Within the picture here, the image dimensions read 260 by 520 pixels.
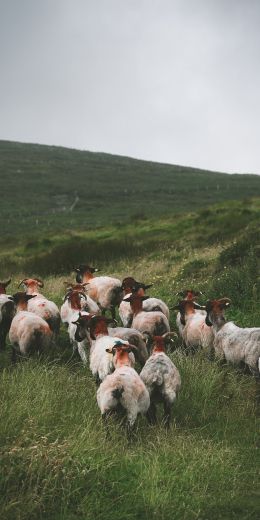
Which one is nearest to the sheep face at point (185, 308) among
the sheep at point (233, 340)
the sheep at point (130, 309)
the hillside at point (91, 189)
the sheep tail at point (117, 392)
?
the sheep at point (130, 309)

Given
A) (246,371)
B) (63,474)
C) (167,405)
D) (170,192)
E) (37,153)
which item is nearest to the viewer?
(63,474)

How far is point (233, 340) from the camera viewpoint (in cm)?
1032

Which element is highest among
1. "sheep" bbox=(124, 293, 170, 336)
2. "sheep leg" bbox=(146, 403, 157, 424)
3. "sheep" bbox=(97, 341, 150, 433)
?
"sheep" bbox=(97, 341, 150, 433)

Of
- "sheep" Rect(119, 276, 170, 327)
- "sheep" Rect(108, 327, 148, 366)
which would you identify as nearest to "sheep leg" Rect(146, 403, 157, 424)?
"sheep" Rect(108, 327, 148, 366)

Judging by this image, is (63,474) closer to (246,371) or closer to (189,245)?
(246,371)

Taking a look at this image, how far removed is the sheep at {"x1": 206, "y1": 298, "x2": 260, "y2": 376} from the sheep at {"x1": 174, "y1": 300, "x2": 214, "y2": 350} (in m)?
0.25

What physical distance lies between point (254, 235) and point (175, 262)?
3687 millimetres

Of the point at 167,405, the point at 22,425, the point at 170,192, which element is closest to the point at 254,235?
the point at 167,405

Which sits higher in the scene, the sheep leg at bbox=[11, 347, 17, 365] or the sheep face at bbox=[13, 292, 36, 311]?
the sheep face at bbox=[13, 292, 36, 311]

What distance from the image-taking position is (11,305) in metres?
12.8

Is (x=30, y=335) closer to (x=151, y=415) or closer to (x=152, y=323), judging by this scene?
(x=152, y=323)

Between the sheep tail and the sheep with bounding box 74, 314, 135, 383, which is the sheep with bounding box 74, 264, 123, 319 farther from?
the sheep tail

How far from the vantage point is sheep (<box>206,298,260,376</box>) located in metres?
9.76

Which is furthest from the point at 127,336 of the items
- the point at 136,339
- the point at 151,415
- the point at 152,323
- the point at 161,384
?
the point at 151,415
